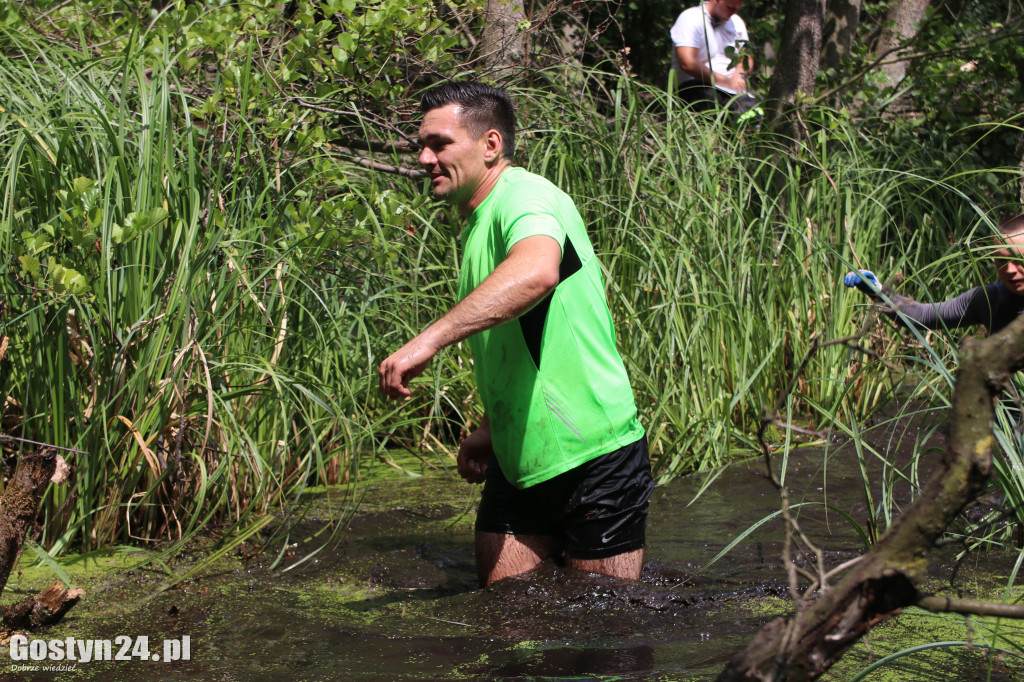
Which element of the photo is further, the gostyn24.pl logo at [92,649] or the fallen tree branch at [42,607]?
the fallen tree branch at [42,607]

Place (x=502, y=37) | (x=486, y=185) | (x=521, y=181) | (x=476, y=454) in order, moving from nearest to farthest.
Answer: (x=521, y=181), (x=486, y=185), (x=476, y=454), (x=502, y=37)

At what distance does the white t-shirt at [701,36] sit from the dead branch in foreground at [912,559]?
5.27 m

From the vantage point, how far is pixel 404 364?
2.43m

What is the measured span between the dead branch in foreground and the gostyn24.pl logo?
1856 mm

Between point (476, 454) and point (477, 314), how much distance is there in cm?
100

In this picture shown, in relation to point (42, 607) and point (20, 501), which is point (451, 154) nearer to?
point (20, 501)

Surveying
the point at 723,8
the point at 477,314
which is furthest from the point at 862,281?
the point at 723,8

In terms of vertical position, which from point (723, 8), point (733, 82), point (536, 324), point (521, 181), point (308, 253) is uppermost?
point (723, 8)

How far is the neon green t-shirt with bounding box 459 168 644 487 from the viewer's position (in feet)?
9.46

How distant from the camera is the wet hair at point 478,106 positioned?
3041mm

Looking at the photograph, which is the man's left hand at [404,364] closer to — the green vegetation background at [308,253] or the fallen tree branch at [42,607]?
the green vegetation background at [308,253]

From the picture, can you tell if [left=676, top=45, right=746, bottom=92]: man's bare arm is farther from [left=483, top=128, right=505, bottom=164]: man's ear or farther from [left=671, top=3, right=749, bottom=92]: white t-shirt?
[left=483, top=128, right=505, bottom=164]: man's ear

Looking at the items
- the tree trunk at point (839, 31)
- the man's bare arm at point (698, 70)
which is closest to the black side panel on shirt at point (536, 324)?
the man's bare arm at point (698, 70)

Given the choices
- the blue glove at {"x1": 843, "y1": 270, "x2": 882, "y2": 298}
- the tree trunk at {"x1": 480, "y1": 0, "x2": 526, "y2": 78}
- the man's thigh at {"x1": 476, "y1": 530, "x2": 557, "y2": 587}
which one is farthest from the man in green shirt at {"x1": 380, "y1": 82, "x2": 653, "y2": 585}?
the tree trunk at {"x1": 480, "y1": 0, "x2": 526, "y2": 78}
